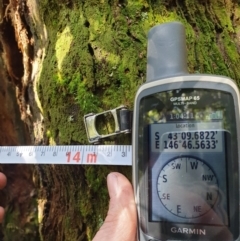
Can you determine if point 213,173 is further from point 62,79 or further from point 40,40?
point 40,40

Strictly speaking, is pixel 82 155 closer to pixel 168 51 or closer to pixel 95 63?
pixel 95 63

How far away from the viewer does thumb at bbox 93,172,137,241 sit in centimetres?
110

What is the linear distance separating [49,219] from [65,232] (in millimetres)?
107

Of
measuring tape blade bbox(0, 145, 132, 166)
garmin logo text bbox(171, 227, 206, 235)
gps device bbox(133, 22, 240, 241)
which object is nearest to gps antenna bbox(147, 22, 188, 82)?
gps device bbox(133, 22, 240, 241)

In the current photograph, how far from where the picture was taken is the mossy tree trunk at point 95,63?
1.30 metres

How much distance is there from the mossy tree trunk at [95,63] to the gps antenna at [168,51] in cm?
9

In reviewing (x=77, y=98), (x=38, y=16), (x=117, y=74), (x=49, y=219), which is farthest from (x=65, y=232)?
(x=38, y=16)

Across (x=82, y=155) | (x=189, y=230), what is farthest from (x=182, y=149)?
(x=82, y=155)

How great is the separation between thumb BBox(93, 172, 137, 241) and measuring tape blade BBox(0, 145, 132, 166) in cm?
9

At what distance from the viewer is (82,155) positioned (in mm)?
1311

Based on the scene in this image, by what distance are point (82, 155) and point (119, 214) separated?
0.86ft

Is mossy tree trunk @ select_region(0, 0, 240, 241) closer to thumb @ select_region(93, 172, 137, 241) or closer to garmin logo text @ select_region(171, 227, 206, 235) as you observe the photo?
thumb @ select_region(93, 172, 137, 241)

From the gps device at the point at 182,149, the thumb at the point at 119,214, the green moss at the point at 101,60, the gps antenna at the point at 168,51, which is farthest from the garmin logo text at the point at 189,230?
the gps antenna at the point at 168,51

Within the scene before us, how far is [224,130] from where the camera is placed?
1.13 metres
